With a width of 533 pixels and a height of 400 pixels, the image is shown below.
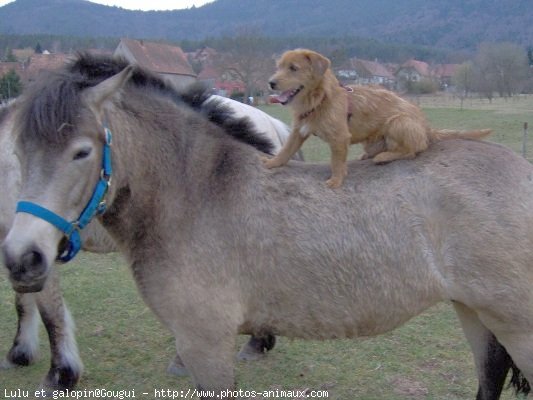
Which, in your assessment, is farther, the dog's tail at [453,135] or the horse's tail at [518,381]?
the horse's tail at [518,381]

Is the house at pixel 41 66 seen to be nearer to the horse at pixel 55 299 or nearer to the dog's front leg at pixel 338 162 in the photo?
the horse at pixel 55 299

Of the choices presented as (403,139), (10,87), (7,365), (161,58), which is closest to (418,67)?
(161,58)

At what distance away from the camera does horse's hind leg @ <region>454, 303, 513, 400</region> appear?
Result: 3.38 metres

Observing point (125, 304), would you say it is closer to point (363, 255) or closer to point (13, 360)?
point (13, 360)

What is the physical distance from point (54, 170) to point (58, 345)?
8.13 feet

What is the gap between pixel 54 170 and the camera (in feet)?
8.20

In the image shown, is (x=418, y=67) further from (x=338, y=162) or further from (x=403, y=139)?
(x=338, y=162)

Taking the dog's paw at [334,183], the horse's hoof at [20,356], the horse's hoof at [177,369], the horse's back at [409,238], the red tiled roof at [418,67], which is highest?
the dog's paw at [334,183]

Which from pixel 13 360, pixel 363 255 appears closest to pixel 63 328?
pixel 13 360

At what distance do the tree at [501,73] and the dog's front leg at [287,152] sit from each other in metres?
56.9

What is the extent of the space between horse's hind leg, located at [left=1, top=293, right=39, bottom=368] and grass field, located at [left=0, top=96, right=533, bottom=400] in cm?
9

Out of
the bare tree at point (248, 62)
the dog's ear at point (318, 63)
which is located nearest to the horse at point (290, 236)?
the dog's ear at point (318, 63)

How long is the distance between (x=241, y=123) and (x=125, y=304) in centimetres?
370

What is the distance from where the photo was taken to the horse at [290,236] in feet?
9.20
